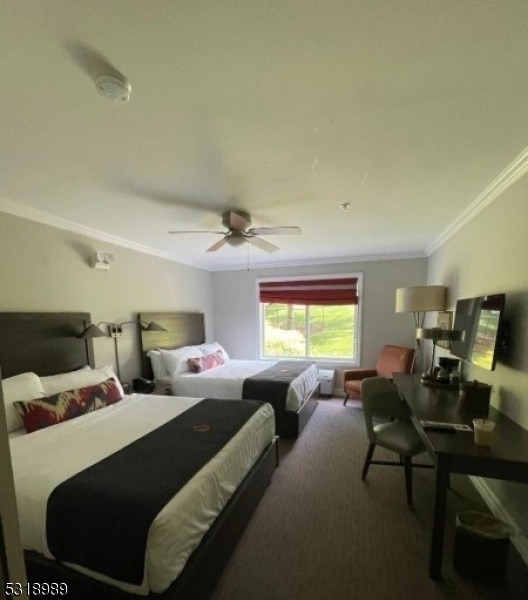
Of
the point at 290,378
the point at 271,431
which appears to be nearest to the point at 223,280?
the point at 290,378

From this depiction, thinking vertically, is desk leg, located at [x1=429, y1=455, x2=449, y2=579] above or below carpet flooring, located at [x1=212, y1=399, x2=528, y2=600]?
above

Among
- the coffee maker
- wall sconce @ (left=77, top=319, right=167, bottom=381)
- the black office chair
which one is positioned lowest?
the black office chair

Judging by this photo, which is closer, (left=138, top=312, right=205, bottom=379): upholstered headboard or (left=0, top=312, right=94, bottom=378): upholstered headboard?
(left=0, top=312, right=94, bottom=378): upholstered headboard

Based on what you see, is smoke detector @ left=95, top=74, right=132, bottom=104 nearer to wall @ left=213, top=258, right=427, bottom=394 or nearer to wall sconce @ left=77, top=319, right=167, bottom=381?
wall sconce @ left=77, top=319, right=167, bottom=381

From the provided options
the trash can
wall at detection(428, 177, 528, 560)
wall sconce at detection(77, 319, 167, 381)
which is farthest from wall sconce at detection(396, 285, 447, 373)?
wall sconce at detection(77, 319, 167, 381)

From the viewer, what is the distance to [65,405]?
7.16ft

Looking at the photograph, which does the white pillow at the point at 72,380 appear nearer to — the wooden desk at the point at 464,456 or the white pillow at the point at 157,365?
the white pillow at the point at 157,365

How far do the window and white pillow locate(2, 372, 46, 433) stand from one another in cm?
360

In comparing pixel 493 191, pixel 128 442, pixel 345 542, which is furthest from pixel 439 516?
pixel 493 191

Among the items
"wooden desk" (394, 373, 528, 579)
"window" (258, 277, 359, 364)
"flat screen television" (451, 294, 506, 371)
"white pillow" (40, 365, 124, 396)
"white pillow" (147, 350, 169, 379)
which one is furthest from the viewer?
"window" (258, 277, 359, 364)

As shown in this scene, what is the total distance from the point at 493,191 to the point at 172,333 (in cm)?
388

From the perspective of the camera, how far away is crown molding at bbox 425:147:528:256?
1.76 meters

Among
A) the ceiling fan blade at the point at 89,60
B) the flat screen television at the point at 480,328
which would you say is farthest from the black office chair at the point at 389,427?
the ceiling fan blade at the point at 89,60

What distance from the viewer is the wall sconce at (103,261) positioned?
306cm
